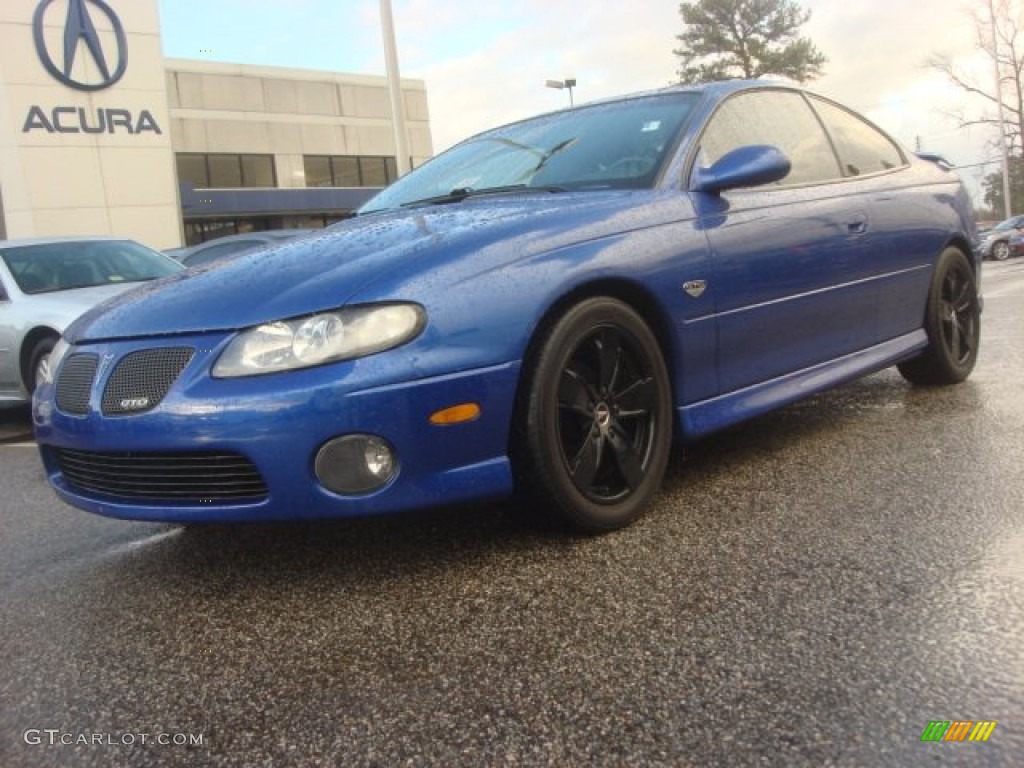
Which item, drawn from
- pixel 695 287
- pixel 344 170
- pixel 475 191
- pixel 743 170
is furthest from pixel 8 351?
pixel 344 170

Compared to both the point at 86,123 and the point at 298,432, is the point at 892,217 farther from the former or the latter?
the point at 86,123

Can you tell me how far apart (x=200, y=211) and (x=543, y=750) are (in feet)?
123

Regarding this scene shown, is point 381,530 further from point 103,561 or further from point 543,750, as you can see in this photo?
point 543,750

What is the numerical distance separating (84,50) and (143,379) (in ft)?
67.7

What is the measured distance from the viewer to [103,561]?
3010 mm

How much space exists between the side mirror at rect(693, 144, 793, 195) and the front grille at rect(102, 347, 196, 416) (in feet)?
6.05

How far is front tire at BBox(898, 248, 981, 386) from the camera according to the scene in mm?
4488

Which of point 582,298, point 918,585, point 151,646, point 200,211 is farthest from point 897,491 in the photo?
point 200,211

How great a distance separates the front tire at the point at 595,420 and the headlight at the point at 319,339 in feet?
1.43

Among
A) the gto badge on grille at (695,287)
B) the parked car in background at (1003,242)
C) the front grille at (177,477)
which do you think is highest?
the gto badge on grille at (695,287)

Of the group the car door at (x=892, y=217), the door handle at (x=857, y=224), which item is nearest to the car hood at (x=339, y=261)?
the door handle at (x=857, y=224)

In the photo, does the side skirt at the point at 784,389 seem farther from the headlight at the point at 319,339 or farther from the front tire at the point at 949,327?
the headlight at the point at 319,339

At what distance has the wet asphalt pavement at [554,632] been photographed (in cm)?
171

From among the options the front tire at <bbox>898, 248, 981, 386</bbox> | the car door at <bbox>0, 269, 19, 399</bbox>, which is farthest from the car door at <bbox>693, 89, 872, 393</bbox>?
the car door at <bbox>0, 269, 19, 399</bbox>
